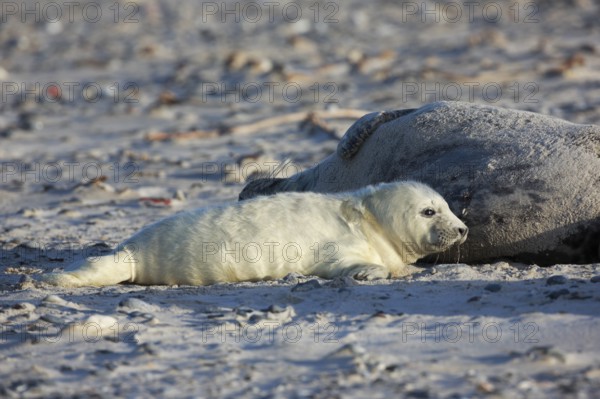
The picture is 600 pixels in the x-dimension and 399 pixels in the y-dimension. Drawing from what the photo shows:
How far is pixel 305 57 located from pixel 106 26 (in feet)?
22.4

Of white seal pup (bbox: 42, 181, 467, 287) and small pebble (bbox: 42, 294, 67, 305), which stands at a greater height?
white seal pup (bbox: 42, 181, 467, 287)

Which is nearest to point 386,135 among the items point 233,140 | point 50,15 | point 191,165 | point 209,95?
point 191,165

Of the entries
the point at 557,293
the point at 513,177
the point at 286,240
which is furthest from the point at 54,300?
the point at 513,177

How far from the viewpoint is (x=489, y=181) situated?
5273 millimetres

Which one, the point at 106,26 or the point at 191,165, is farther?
the point at 106,26

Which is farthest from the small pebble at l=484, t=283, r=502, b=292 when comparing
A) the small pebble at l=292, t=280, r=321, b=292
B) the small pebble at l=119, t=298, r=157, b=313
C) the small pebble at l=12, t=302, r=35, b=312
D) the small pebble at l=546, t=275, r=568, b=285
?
the small pebble at l=12, t=302, r=35, b=312

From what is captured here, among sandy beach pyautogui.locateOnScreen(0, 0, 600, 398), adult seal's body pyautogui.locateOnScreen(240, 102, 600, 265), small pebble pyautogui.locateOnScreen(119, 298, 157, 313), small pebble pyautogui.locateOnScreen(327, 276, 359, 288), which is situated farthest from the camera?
adult seal's body pyautogui.locateOnScreen(240, 102, 600, 265)

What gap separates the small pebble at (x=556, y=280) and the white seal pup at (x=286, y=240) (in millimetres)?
659

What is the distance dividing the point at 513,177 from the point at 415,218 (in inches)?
22.7

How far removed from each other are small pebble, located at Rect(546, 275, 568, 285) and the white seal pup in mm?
659

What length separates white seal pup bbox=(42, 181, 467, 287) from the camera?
4.87 m

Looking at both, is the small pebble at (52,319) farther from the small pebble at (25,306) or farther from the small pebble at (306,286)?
the small pebble at (306,286)

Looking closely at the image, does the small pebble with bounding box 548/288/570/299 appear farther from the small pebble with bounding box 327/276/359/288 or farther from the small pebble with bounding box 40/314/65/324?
the small pebble with bounding box 40/314/65/324

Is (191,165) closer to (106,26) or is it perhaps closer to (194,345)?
(194,345)
